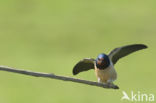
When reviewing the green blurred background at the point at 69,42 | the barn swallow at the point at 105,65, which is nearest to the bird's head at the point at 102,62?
the barn swallow at the point at 105,65

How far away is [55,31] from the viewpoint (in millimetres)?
7633

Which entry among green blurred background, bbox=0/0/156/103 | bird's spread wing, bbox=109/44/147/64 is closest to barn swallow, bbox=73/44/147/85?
bird's spread wing, bbox=109/44/147/64

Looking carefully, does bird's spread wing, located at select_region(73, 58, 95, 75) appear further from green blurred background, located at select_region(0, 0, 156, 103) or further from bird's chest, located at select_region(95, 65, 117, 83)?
green blurred background, located at select_region(0, 0, 156, 103)

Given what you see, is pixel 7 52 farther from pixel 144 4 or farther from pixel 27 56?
pixel 144 4

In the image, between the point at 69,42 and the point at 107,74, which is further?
the point at 69,42

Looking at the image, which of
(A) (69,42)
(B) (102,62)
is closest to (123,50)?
(B) (102,62)

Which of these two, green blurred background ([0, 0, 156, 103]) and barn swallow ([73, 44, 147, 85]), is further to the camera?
green blurred background ([0, 0, 156, 103])

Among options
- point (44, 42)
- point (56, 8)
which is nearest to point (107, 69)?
point (44, 42)

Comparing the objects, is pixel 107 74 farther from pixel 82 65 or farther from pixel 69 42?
pixel 69 42

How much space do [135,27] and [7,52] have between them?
1.51 metres

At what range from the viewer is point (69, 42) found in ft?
23.5

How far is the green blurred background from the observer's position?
5.73 metres

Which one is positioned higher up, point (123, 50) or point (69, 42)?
point (123, 50)

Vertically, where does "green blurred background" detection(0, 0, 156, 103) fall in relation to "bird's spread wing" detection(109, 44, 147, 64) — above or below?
below
